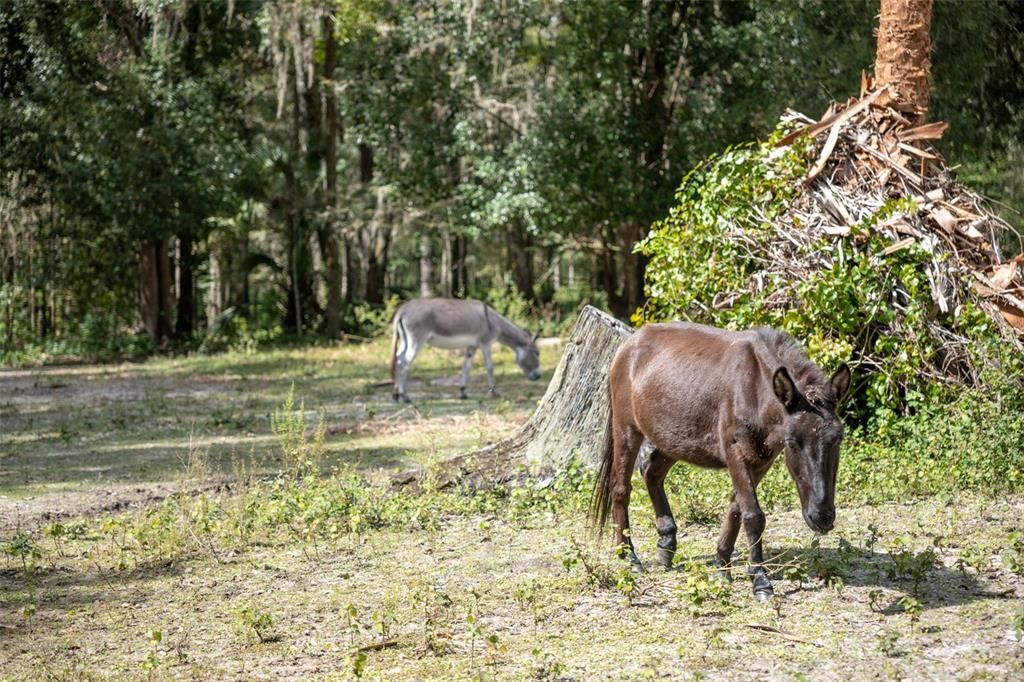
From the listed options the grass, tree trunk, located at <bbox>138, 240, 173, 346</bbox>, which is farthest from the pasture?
tree trunk, located at <bbox>138, 240, 173, 346</bbox>

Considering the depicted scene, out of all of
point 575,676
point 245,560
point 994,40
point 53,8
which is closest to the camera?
point 575,676

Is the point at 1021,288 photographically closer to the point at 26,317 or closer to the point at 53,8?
the point at 53,8

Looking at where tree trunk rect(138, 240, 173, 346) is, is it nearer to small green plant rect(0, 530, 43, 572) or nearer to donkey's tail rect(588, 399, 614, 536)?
small green plant rect(0, 530, 43, 572)

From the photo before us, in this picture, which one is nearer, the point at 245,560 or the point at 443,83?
the point at 245,560

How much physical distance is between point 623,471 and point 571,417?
2723 mm

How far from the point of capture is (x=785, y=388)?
632 centimetres

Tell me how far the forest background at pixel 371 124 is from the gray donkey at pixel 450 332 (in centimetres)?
558

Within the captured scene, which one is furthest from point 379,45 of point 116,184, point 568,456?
point 568,456

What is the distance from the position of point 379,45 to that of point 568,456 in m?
18.9

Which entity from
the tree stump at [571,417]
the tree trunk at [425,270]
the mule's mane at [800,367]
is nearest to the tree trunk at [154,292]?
the tree trunk at [425,270]

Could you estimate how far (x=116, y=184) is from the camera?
25969 millimetres

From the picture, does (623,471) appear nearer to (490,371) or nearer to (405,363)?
(405,363)

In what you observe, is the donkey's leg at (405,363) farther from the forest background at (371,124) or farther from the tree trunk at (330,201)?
the tree trunk at (330,201)

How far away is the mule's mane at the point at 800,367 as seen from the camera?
20.9 feet
